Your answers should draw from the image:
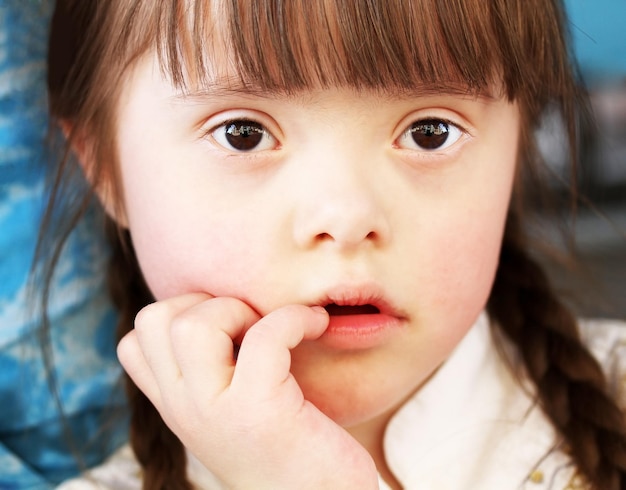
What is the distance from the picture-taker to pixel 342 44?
0.72m

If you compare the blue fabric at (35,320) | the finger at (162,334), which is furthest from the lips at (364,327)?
the blue fabric at (35,320)

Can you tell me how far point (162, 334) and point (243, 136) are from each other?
0.67ft

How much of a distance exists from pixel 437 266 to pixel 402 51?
0.67ft

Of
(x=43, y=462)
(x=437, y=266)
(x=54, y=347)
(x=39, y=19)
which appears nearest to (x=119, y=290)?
(x=54, y=347)

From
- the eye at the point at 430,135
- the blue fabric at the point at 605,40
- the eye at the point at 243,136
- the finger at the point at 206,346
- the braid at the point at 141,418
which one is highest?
the blue fabric at the point at 605,40

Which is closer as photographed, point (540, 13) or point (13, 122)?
point (540, 13)

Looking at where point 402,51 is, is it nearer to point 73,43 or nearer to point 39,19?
point 73,43

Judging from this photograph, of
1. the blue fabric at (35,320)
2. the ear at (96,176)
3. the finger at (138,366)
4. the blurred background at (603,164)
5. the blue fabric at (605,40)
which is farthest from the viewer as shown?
the blue fabric at (605,40)

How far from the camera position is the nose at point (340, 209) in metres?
0.72

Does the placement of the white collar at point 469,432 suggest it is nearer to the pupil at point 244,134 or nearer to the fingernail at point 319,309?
the fingernail at point 319,309

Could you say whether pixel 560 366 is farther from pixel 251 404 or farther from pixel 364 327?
pixel 251 404

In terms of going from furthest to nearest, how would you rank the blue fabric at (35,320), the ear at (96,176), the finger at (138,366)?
the blue fabric at (35,320)
the ear at (96,176)
the finger at (138,366)

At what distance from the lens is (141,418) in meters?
1.03

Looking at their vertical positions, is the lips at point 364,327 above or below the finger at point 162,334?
above
